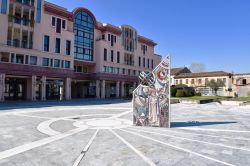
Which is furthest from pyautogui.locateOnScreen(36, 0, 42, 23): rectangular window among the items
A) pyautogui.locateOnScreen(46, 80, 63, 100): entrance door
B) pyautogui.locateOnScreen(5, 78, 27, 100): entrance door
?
pyautogui.locateOnScreen(46, 80, 63, 100): entrance door

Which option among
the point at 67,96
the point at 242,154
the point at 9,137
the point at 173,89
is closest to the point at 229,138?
the point at 242,154

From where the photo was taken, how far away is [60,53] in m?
36.6

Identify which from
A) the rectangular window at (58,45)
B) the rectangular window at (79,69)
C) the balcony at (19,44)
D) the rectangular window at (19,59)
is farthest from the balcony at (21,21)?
the rectangular window at (79,69)

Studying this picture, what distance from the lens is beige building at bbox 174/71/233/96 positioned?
5909 centimetres

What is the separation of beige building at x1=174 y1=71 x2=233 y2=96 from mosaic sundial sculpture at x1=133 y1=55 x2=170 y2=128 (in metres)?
53.9

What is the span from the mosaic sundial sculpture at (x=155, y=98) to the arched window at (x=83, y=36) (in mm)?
31949

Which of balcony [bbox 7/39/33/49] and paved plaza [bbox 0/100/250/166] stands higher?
balcony [bbox 7/39/33/49]

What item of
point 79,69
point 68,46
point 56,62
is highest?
point 68,46

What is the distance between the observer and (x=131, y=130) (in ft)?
35.0

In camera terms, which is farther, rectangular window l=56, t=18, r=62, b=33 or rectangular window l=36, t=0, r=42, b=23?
rectangular window l=56, t=18, r=62, b=33

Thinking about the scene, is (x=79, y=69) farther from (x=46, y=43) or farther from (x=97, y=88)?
(x=46, y=43)

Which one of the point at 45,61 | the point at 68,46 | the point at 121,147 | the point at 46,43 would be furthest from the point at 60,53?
the point at 121,147

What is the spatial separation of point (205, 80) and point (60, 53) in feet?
154

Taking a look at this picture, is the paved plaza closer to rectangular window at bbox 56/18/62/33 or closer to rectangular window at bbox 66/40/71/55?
rectangular window at bbox 66/40/71/55
